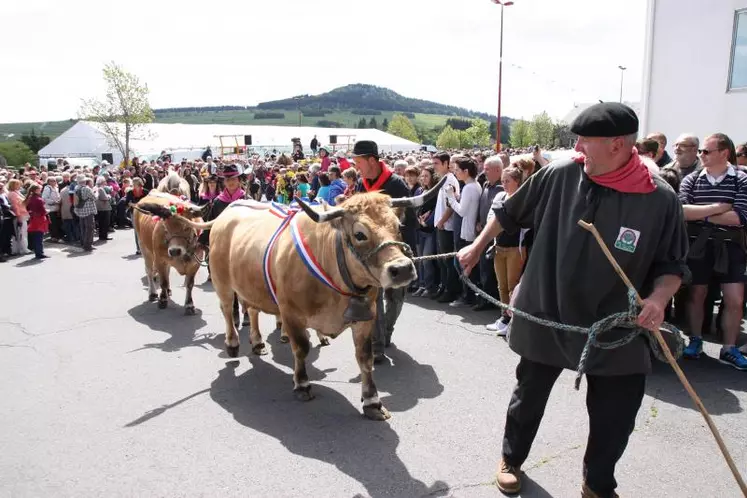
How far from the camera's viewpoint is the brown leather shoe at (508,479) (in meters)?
3.12

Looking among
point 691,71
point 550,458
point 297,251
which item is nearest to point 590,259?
point 550,458

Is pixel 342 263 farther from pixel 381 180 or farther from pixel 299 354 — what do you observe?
pixel 381 180

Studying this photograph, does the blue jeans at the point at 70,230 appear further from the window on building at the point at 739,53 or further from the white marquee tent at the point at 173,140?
the white marquee tent at the point at 173,140

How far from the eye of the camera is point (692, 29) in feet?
36.0

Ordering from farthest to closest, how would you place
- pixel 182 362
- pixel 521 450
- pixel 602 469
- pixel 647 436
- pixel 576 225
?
pixel 182 362 → pixel 647 436 → pixel 521 450 → pixel 602 469 → pixel 576 225

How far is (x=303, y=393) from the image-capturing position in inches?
178

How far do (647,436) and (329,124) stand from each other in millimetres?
154945

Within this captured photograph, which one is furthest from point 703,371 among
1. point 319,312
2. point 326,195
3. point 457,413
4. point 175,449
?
point 326,195

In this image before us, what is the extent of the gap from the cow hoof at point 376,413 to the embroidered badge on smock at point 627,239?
7.75 ft

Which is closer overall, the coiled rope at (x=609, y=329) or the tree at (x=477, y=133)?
the coiled rope at (x=609, y=329)

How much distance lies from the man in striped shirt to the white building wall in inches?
276

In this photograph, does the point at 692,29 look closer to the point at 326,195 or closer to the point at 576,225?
the point at 326,195

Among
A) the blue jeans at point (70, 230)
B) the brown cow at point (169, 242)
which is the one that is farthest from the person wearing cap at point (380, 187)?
the blue jeans at point (70, 230)

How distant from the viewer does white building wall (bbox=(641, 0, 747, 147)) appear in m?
10.5
